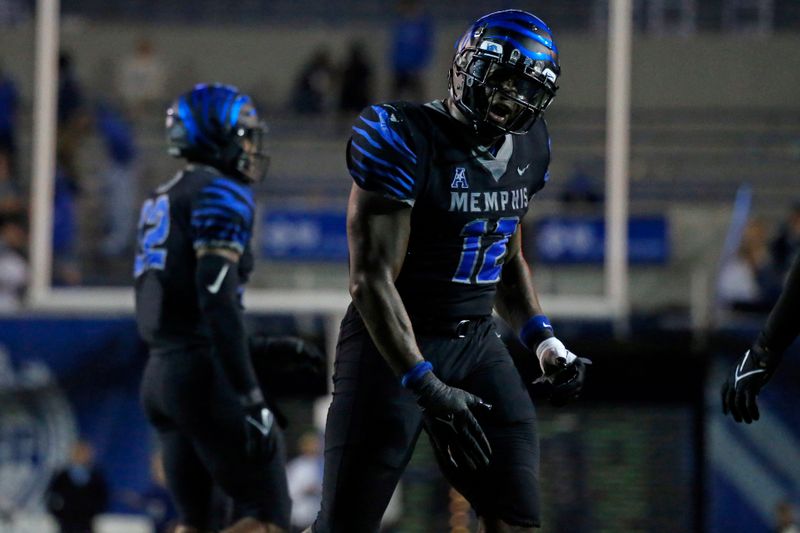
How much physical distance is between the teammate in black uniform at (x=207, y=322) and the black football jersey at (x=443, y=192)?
1051 millimetres

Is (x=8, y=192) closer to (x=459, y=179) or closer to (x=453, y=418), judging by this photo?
(x=459, y=179)

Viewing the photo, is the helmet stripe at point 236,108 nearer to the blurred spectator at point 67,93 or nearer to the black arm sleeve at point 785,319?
the black arm sleeve at point 785,319

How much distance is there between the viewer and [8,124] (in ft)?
34.2

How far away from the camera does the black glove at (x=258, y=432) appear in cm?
518

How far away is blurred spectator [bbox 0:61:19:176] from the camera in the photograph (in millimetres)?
10383

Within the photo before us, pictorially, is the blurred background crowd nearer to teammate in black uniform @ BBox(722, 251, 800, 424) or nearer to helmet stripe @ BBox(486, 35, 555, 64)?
teammate in black uniform @ BBox(722, 251, 800, 424)

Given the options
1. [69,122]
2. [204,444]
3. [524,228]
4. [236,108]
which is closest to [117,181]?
[69,122]

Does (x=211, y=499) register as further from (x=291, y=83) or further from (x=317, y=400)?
(x=291, y=83)

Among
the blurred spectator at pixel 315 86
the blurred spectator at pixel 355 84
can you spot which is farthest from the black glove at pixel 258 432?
the blurred spectator at pixel 315 86

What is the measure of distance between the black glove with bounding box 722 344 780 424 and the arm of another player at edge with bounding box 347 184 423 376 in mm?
977

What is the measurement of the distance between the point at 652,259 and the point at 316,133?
271 centimetres

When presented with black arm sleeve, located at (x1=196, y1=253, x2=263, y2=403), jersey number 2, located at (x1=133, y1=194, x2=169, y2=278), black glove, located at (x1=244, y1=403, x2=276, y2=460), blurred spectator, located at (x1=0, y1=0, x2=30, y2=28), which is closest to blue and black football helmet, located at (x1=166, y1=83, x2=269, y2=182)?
jersey number 2, located at (x1=133, y1=194, x2=169, y2=278)

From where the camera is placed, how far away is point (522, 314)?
471cm

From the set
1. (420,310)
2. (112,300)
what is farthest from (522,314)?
(112,300)
